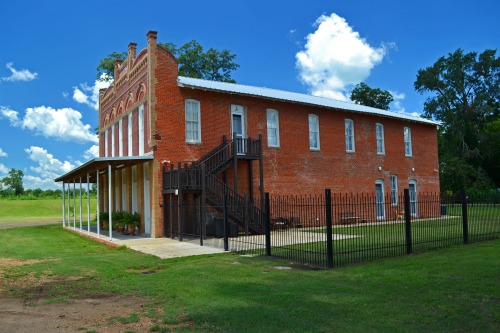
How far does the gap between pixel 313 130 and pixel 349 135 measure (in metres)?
3.13

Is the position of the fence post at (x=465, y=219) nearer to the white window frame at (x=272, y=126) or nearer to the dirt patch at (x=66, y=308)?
the dirt patch at (x=66, y=308)

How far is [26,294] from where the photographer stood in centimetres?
884

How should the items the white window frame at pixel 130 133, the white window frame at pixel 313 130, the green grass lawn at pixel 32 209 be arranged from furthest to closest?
the green grass lawn at pixel 32 209, the white window frame at pixel 313 130, the white window frame at pixel 130 133

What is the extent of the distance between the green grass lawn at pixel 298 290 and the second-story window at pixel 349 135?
50.6ft

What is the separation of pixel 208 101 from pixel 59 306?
1571cm

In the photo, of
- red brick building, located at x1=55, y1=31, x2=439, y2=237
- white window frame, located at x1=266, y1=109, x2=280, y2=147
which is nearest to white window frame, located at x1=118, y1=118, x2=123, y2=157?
red brick building, located at x1=55, y1=31, x2=439, y2=237

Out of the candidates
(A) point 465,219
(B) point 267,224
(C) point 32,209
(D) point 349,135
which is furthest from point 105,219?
(C) point 32,209

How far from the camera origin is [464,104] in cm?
5788

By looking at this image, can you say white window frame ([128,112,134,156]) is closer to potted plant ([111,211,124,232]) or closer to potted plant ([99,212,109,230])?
potted plant ([111,211,124,232])

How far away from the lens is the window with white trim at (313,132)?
26328mm

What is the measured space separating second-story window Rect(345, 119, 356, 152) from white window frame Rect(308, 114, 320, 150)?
99.6 inches

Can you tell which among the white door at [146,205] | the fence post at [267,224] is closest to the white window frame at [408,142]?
the white door at [146,205]

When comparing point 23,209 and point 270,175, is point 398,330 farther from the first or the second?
point 23,209

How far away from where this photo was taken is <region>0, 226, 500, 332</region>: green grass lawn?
242 inches
